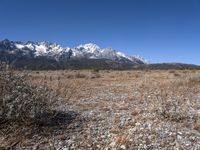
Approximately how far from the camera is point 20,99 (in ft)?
38.5

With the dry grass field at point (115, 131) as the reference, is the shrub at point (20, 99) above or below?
above

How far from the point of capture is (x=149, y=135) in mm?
11039

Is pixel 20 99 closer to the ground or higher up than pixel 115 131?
higher up

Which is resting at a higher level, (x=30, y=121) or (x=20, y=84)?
(x=20, y=84)

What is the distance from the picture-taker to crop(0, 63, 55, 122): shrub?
37.3 feet

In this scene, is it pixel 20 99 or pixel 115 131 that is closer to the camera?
pixel 115 131

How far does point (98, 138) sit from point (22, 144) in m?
2.46

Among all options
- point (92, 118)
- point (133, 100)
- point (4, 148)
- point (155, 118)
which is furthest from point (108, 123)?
point (133, 100)

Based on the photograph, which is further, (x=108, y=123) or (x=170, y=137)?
(x=108, y=123)

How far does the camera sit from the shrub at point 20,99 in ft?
37.3

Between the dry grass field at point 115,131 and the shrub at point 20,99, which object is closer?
the dry grass field at point 115,131

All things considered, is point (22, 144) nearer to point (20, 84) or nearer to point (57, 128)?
point (57, 128)

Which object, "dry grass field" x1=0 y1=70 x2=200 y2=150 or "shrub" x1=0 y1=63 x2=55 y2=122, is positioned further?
"shrub" x1=0 y1=63 x2=55 y2=122

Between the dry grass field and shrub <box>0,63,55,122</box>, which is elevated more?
shrub <box>0,63,55,122</box>
